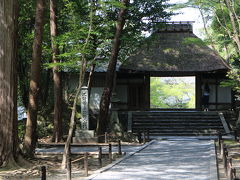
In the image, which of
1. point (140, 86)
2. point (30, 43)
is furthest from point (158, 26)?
point (30, 43)

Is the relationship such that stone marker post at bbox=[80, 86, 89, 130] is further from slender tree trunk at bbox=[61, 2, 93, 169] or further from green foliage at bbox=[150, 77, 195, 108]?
green foliage at bbox=[150, 77, 195, 108]

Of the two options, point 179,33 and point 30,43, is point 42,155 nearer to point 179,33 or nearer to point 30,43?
point 30,43

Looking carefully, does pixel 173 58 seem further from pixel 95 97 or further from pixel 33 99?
pixel 33 99

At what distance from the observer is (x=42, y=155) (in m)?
14.5

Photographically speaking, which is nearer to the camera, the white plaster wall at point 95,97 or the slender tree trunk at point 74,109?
the slender tree trunk at point 74,109

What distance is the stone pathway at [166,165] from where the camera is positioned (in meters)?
9.41

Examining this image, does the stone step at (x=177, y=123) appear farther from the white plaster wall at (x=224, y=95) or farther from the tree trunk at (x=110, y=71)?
the tree trunk at (x=110, y=71)

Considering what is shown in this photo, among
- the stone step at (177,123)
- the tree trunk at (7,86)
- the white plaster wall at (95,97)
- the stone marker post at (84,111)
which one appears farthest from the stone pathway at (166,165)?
the white plaster wall at (95,97)

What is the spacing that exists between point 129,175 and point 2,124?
3.75 metres

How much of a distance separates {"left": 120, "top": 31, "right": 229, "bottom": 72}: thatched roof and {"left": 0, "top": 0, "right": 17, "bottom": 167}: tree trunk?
13849mm

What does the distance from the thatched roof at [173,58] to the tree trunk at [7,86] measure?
45.4ft

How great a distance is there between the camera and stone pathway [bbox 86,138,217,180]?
30.9ft

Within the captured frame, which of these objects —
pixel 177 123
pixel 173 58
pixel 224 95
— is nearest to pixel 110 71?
pixel 177 123

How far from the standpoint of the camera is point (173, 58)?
26.2 meters
